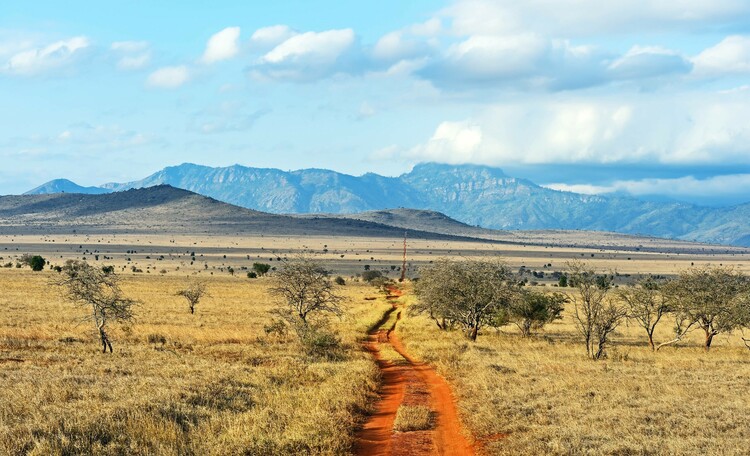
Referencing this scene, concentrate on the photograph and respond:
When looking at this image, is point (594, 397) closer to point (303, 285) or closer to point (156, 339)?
point (303, 285)

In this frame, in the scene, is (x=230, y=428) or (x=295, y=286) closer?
(x=230, y=428)

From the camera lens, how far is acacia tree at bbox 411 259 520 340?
42250 millimetres

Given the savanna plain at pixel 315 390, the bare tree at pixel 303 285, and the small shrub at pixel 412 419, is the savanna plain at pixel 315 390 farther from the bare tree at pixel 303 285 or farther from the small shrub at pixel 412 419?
the bare tree at pixel 303 285

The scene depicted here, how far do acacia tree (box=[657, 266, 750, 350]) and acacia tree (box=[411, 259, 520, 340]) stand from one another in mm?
10013

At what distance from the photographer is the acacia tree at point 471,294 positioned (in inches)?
1663

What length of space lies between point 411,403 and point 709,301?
1128 inches

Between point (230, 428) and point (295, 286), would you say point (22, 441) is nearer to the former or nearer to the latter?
point (230, 428)

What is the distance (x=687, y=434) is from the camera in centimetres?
1711

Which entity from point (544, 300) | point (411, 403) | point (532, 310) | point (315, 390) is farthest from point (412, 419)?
point (544, 300)

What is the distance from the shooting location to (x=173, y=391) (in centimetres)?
1989

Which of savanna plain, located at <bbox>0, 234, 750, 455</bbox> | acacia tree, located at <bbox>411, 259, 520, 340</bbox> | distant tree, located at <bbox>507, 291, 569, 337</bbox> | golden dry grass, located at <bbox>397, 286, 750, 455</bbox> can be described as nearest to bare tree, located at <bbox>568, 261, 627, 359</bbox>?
golden dry grass, located at <bbox>397, 286, 750, 455</bbox>

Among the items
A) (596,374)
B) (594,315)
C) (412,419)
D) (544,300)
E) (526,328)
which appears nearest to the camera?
Answer: (412,419)

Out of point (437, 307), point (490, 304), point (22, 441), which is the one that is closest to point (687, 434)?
point (22, 441)

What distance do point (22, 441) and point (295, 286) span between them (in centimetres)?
2340
